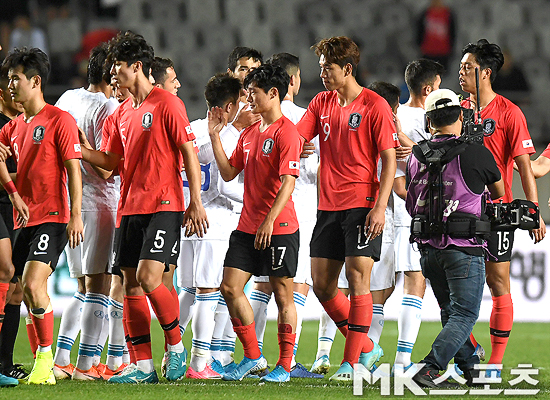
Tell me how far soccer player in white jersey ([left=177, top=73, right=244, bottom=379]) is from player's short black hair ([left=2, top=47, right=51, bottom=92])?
1.15 metres

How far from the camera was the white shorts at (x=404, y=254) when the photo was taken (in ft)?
23.0

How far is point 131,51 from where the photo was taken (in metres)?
5.88

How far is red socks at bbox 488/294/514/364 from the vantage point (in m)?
6.21

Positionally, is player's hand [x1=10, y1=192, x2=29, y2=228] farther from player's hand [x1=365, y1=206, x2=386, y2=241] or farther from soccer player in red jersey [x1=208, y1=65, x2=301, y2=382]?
player's hand [x1=365, y1=206, x2=386, y2=241]

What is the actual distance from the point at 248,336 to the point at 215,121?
1.49m

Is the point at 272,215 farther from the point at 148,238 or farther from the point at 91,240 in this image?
the point at 91,240

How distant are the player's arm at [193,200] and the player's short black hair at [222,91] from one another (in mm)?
729

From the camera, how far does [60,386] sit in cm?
566

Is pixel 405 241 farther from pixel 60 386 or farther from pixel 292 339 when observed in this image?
pixel 60 386

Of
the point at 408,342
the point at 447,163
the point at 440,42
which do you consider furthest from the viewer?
the point at 440,42

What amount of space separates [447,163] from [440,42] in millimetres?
10874

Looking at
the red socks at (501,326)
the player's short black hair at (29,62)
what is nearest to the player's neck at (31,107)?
the player's short black hair at (29,62)

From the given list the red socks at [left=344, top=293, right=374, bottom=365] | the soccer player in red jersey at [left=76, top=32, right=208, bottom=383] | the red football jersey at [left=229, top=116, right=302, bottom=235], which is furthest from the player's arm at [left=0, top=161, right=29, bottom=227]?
the red socks at [left=344, top=293, right=374, bottom=365]

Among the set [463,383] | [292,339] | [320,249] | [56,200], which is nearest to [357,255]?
[320,249]
